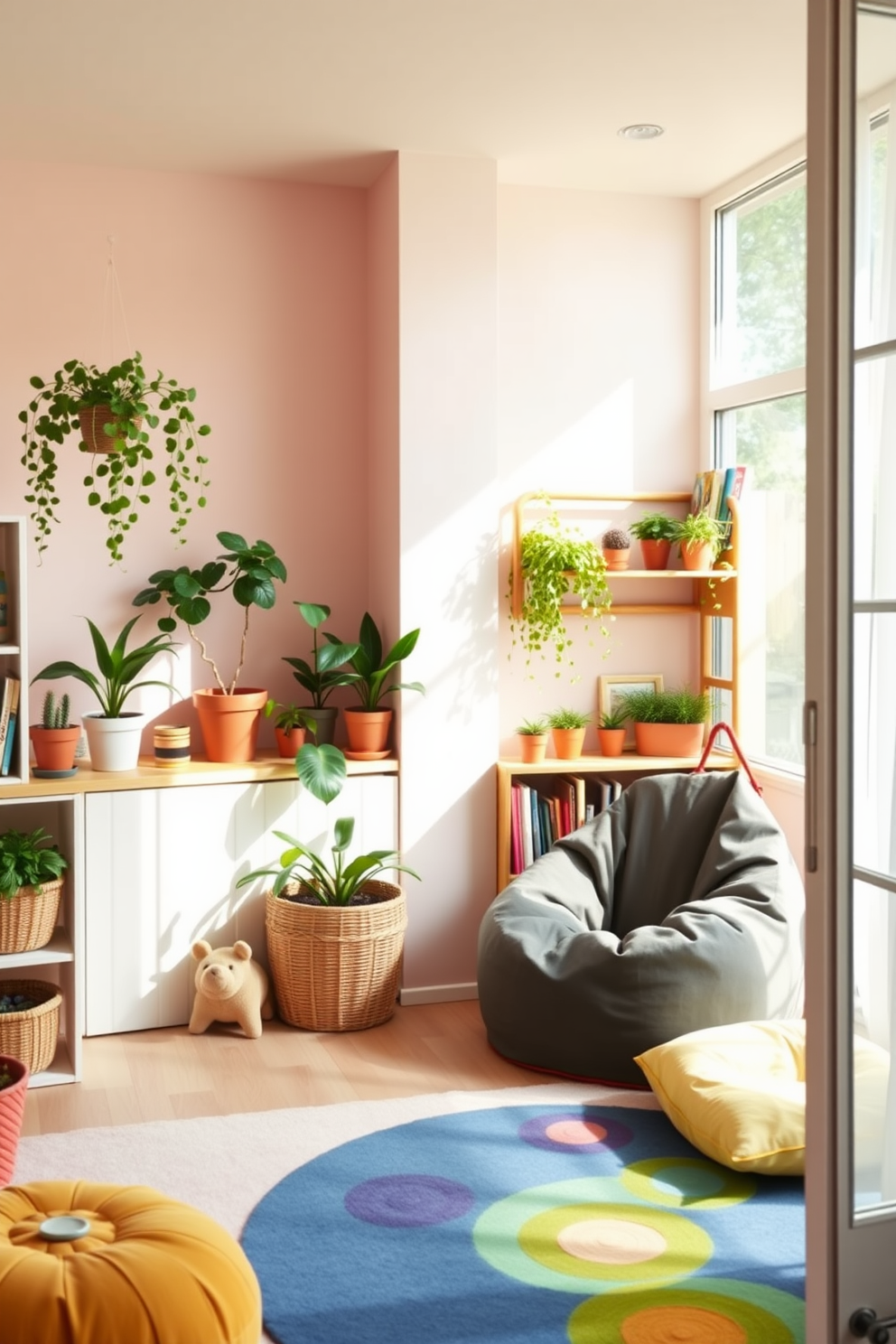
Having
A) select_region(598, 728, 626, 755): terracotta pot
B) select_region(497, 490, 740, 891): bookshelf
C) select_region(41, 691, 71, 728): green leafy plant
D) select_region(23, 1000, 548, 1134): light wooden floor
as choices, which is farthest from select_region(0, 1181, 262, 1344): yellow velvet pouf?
select_region(598, 728, 626, 755): terracotta pot

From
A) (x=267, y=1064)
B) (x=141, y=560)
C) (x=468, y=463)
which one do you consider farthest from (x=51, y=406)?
(x=267, y=1064)

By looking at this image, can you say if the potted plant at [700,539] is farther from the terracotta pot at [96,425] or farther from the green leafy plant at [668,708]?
the terracotta pot at [96,425]

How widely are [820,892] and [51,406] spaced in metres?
2.71

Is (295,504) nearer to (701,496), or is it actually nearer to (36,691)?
(36,691)

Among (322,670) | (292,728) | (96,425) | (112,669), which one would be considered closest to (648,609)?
(322,670)

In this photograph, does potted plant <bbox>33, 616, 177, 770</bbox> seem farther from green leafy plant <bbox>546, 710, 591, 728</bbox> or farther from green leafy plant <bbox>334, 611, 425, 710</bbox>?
green leafy plant <bbox>546, 710, 591, 728</bbox>

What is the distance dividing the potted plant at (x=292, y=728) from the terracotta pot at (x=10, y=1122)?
1487 millimetres

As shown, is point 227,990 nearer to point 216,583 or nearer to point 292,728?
point 292,728

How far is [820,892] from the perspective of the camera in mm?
1985

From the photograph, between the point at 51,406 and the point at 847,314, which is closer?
the point at 847,314

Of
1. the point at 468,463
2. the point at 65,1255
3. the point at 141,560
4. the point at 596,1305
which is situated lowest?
the point at 596,1305

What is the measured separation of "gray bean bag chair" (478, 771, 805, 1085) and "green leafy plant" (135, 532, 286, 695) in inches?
46.6

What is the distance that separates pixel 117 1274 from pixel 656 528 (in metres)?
3.06

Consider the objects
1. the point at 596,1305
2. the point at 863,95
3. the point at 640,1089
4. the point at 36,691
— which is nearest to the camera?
the point at 863,95
